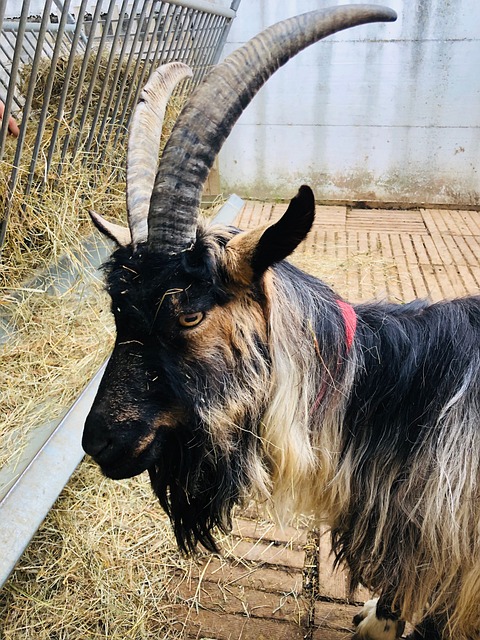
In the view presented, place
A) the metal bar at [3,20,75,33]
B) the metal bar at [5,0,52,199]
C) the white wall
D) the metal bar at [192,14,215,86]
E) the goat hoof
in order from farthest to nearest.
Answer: the white wall < the metal bar at [192,14,215,86] < the metal bar at [3,20,75,33] < the metal bar at [5,0,52,199] < the goat hoof

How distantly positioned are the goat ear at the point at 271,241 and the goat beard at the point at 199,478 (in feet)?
1.66

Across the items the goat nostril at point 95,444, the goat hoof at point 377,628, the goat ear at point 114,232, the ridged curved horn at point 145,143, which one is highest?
the ridged curved horn at point 145,143

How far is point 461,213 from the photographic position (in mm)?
6973

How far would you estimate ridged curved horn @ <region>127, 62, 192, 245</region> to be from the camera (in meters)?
1.80

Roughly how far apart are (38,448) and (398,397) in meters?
1.66

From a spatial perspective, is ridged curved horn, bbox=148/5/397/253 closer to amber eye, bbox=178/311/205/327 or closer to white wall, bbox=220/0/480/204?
amber eye, bbox=178/311/205/327

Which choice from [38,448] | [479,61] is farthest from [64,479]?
[479,61]

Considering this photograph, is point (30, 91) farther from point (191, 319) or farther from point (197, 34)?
point (197, 34)

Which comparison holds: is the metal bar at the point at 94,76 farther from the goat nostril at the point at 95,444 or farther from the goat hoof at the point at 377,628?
the goat hoof at the point at 377,628

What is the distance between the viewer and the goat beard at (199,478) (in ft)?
5.39

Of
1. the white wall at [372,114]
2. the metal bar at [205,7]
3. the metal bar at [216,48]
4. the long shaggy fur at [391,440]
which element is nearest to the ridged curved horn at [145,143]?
the long shaggy fur at [391,440]

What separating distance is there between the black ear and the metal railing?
1.70 metres

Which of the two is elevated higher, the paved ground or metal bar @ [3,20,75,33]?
metal bar @ [3,20,75,33]

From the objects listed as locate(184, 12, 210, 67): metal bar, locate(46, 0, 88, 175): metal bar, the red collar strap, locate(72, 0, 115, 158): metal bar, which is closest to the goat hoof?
the red collar strap
